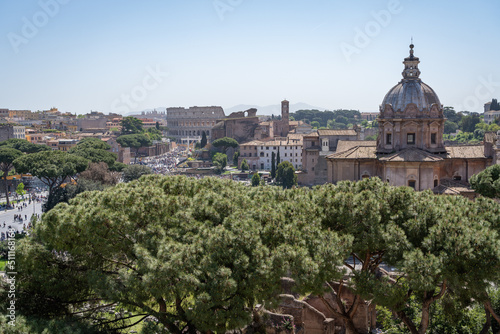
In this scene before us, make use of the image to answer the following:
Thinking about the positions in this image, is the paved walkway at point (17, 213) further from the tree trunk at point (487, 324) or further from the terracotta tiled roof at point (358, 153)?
the tree trunk at point (487, 324)

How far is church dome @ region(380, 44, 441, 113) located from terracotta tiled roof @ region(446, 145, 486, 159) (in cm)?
202

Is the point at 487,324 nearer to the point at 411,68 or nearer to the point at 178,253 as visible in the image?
the point at 178,253

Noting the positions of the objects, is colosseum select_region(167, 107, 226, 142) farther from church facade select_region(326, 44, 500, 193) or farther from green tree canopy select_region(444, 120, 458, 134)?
church facade select_region(326, 44, 500, 193)

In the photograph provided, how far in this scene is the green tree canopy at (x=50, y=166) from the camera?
31.1 metres

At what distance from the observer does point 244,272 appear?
26.9 feet

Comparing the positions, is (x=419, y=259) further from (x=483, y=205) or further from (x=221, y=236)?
(x=221, y=236)

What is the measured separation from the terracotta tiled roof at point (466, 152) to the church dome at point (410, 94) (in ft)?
6.64

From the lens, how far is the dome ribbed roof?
21734mm

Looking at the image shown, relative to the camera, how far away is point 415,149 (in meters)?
21.0

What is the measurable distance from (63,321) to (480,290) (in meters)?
6.79

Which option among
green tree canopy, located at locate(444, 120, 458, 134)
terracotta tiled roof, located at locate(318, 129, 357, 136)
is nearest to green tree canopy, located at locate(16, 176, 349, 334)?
terracotta tiled roof, located at locate(318, 129, 357, 136)

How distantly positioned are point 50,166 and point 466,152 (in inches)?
910

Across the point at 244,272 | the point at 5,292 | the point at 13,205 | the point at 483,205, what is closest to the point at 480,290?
the point at 483,205

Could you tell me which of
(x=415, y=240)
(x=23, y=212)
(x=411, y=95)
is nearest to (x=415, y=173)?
(x=411, y=95)
